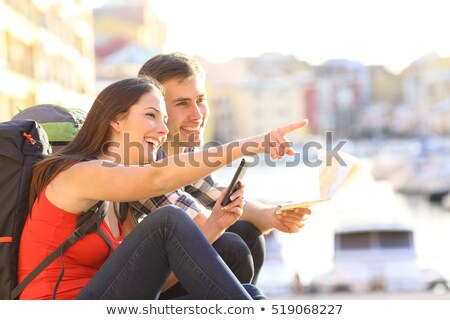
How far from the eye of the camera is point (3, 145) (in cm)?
236

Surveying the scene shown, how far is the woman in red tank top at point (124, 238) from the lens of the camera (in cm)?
230

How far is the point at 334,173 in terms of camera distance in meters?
2.52

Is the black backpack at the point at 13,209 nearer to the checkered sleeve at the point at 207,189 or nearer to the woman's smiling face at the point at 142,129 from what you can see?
the woman's smiling face at the point at 142,129

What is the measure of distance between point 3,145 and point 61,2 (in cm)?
2948

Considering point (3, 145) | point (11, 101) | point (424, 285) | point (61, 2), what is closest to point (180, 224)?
point (3, 145)

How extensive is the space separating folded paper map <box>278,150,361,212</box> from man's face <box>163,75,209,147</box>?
0.59 meters

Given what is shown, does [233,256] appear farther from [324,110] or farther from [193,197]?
[324,110]

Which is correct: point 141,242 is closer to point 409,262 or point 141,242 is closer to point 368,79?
point 409,262

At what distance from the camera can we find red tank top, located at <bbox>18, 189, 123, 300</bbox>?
2.37m

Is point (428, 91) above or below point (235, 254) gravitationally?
above

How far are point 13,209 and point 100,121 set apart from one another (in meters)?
0.34

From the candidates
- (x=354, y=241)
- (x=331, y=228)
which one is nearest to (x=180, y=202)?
(x=354, y=241)
